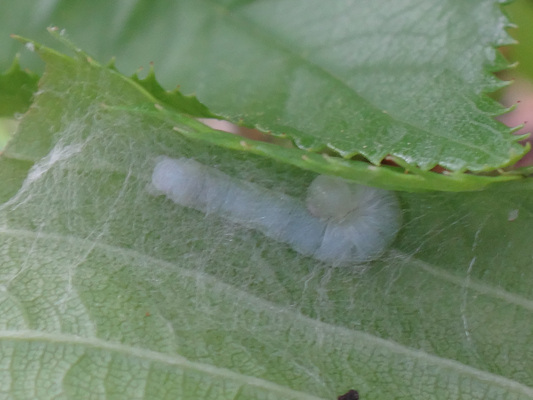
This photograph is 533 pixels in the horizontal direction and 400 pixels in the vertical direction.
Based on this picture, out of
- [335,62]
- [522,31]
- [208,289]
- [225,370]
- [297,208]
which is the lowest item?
[225,370]

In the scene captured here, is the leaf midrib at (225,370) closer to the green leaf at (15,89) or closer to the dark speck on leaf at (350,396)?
the dark speck on leaf at (350,396)

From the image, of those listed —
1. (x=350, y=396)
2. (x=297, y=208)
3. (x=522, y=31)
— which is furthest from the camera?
(x=522, y=31)

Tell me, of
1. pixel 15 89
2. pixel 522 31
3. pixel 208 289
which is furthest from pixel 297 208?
pixel 522 31

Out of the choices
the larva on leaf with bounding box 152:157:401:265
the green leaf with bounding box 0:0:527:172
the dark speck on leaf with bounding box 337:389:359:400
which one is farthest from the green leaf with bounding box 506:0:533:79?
the dark speck on leaf with bounding box 337:389:359:400

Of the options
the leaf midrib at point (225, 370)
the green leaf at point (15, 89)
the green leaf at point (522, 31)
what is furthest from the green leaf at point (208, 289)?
the green leaf at point (522, 31)

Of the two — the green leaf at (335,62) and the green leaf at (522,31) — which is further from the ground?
the green leaf at (522,31)

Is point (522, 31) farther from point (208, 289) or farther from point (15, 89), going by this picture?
point (15, 89)
